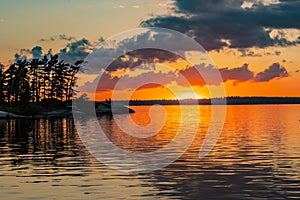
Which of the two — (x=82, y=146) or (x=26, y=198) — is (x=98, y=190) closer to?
(x=26, y=198)

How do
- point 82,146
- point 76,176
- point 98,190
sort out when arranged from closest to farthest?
1. point 98,190
2. point 76,176
3. point 82,146

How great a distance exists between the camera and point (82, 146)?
57875mm

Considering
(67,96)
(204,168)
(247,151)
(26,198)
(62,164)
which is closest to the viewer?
(26,198)

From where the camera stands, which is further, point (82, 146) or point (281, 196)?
point (82, 146)

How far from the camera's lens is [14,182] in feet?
103

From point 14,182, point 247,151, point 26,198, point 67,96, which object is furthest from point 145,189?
point 67,96

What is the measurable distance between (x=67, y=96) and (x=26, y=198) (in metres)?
167

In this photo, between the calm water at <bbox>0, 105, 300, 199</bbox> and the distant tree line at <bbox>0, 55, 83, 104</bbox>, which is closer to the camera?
the calm water at <bbox>0, 105, 300, 199</bbox>

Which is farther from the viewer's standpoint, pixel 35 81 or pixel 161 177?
pixel 35 81

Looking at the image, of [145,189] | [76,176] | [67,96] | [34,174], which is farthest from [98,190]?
[67,96]

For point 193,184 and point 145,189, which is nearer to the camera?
point 145,189

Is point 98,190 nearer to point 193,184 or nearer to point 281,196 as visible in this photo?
point 193,184

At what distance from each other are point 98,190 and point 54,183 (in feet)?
12.6

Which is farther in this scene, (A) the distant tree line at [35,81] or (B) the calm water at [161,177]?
(A) the distant tree line at [35,81]
